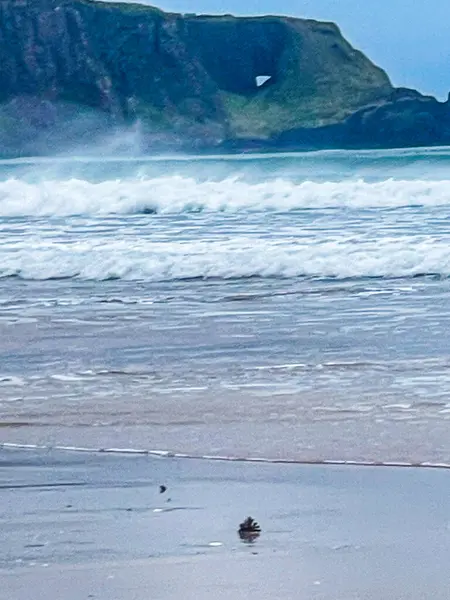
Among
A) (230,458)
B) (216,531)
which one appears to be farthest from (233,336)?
(216,531)

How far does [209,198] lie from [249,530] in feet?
63.1

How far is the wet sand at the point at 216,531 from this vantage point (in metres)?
3.50

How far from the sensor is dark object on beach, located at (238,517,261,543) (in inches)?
155

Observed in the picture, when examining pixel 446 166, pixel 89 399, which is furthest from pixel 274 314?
pixel 446 166

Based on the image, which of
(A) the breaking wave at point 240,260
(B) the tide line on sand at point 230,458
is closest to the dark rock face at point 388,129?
(A) the breaking wave at point 240,260

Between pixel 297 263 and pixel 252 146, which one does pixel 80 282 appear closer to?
pixel 297 263

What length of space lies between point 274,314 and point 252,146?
59514mm

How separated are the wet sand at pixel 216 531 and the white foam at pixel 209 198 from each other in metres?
17.0

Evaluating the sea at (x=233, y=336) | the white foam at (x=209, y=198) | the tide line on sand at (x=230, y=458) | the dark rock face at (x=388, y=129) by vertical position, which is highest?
the dark rock face at (x=388, y=129)

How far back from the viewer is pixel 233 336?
27.4ft

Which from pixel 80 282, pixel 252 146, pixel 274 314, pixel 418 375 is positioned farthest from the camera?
pixel 252 146

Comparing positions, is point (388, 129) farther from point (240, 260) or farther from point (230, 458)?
point (230, 458)

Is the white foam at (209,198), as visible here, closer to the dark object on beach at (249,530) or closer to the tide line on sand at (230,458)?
the tide line on sand at (230,458)

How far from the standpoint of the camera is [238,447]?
17.5 ft
